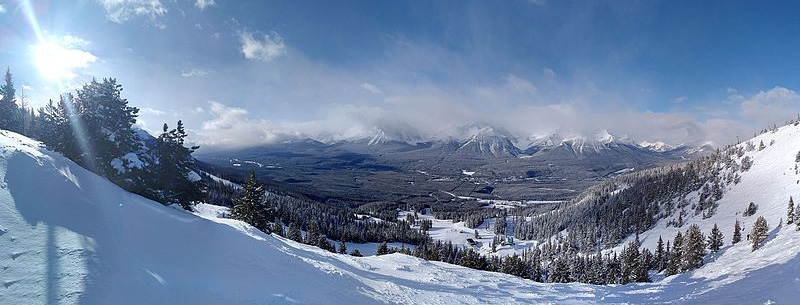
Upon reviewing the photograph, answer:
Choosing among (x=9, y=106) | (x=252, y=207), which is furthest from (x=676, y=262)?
(x=9, y=106)

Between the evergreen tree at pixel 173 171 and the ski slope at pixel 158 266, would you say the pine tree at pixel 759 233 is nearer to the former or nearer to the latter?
the ski slope at pixel 158 266

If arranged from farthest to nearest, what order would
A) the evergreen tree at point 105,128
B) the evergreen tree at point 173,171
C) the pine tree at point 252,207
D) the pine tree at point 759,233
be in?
1. the pine tree at point 759,233
2. the pine tree at point 252,207
3. the evergreen tree at point 173,171
4. the evergreen tree at point 105,128

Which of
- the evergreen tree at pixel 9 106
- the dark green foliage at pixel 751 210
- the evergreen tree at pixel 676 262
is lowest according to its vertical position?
the evergreen tree at pixel 676 262

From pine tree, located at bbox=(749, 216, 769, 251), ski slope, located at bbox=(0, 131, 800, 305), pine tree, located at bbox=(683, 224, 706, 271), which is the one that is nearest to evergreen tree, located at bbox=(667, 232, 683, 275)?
pine tree, located at bbox=(683, 224, 706, 271)

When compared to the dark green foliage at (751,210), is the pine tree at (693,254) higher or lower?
lower

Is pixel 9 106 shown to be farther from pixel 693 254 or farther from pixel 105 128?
pixel 693 254

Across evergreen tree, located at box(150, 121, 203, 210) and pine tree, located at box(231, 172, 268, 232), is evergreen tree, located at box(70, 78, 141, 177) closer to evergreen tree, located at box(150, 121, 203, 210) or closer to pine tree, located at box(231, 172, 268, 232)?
evergreen tree, located at box(150, 121, 203, 210)

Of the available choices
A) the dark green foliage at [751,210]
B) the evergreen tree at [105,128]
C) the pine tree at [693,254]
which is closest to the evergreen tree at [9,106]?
the evergreen tree at [105,128]
